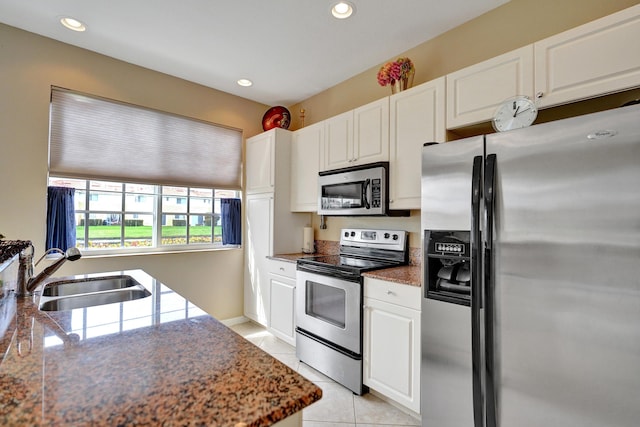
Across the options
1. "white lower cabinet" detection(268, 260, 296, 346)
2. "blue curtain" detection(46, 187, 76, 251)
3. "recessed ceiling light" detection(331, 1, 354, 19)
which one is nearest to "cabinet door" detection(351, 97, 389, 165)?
"recessed ceiling light" detection(331, 1, 354, 19)

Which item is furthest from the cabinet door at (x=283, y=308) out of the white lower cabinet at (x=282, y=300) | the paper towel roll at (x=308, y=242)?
the paper towel roll at (x=308, y=242)

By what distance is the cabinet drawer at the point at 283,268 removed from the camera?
2869 millimetres

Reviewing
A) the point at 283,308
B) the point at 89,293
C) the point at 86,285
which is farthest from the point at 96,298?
the point at 283,308

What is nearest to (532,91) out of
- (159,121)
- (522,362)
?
→ (522,362)

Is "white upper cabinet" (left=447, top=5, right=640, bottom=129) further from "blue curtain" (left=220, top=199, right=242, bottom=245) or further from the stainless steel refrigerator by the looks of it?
"blue curtain" (left=220, top=199, right=242, bottom=245)

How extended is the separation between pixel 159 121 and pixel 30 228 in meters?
1.41

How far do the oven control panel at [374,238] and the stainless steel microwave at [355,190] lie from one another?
311 mm

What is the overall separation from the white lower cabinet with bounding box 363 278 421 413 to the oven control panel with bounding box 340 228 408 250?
630mm

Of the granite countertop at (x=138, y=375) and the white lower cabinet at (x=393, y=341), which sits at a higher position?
the granite countertop at (x=138, y=375)

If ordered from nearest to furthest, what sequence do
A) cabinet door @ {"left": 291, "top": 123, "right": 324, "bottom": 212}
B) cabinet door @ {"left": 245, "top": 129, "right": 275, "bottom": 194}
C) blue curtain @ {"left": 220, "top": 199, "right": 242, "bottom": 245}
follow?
1. cabinet door @ {"left": 291, "top": 123, "right": 324, "bottom": 212}
2. cabinet door @ {"left": 245, "top": 129, "right": 275, "bottom": 194}
3. blue curtain @ {"left": 220, "top": 199, "right": 242, "bottom": 245}

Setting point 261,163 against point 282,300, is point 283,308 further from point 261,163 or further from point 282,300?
point 261,163

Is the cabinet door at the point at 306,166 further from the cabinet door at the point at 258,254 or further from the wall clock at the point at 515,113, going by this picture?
the wall clock at the point at 515,113

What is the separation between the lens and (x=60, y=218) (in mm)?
2602

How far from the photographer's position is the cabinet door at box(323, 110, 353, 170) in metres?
2.73
